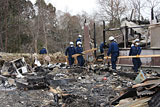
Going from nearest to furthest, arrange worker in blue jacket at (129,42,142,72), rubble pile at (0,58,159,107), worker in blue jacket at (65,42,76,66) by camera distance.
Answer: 1. rubble pile at (0,58,159,107)
2. worker in blue jacket at (129,42,142,72)
3. worker in blue jacket at (65,42,76,66)

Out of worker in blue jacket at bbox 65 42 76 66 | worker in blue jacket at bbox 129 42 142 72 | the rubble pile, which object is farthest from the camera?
worker in blue jacket at bbox 65 42 76 66

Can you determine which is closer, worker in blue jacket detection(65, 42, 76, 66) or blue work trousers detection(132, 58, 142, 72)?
blue work trousers detection(132, 58, 142, 72)

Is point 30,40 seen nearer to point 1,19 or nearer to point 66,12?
point 1,19

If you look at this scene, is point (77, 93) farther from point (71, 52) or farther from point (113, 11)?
point (113, 11)

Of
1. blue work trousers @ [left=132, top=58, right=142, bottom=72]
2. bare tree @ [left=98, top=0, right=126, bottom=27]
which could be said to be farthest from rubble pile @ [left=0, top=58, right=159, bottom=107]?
bare tree @ [left=98, top=0, right=126, bottom=27]

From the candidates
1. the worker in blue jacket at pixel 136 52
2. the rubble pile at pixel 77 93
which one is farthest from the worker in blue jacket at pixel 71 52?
the worker in blue jacket at pixel 136 52

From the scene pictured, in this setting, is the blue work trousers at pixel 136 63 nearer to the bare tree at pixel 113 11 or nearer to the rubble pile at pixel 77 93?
the rubble pile at pixel 77 93

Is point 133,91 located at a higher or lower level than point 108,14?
lower

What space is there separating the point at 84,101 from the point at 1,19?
19329 millimetres

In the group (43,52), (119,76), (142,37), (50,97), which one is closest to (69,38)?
(43,52)

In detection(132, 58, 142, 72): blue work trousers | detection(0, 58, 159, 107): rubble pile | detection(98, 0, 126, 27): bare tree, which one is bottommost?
detection(0, 58, 159, 107): rubble pile

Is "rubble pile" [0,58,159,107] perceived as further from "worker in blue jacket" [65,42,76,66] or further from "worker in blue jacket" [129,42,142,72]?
"worker in blue jacket" [65,42,76,66]

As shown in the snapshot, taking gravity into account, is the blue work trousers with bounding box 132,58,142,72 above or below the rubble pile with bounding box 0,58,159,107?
above

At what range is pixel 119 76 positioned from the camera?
8.46m
